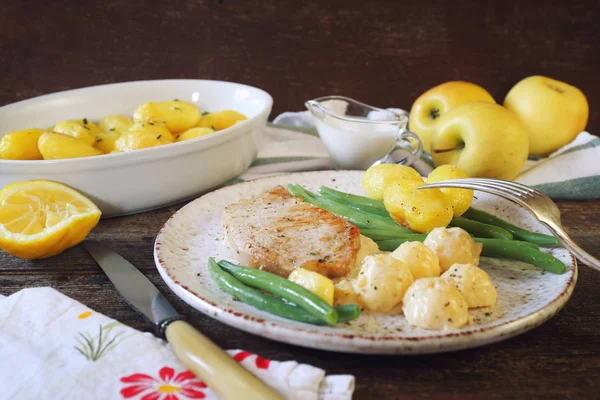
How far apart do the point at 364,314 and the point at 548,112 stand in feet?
6.10

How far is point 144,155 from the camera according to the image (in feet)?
5.99

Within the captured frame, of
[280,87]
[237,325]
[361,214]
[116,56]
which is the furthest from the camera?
[280,87]

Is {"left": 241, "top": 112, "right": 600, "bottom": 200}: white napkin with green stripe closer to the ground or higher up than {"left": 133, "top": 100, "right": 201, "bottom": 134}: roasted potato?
closer to the ground

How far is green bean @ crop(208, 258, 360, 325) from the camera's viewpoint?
118cm

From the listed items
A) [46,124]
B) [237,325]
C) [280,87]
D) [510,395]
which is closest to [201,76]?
[280,87]

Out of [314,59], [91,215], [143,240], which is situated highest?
[314,59]

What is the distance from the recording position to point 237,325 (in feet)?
3.84

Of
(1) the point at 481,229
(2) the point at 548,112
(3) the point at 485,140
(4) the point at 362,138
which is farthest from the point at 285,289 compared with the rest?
(2) the point at 548,112

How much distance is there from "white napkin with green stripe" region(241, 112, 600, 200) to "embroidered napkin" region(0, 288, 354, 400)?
44.1 inches

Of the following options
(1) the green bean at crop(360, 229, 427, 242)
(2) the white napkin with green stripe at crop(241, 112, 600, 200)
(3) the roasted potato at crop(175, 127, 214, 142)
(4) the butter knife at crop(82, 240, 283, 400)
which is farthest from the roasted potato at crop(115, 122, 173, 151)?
(1) the green bean at crop(360, 229, 427, 242)

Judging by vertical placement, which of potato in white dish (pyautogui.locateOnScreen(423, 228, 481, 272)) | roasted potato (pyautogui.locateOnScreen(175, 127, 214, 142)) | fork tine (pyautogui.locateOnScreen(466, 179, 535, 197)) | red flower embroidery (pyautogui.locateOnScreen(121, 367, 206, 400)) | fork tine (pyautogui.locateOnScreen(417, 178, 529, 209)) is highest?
fork tine (pyautogui.locateOnScreen(466, 179, 535, 197))

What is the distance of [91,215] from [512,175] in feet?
5.25

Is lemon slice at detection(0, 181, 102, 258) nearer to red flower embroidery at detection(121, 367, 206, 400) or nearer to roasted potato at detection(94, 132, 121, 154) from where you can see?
roasted potato at detection(94, 132, 121, 154)

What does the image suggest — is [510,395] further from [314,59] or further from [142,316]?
[314,59]
